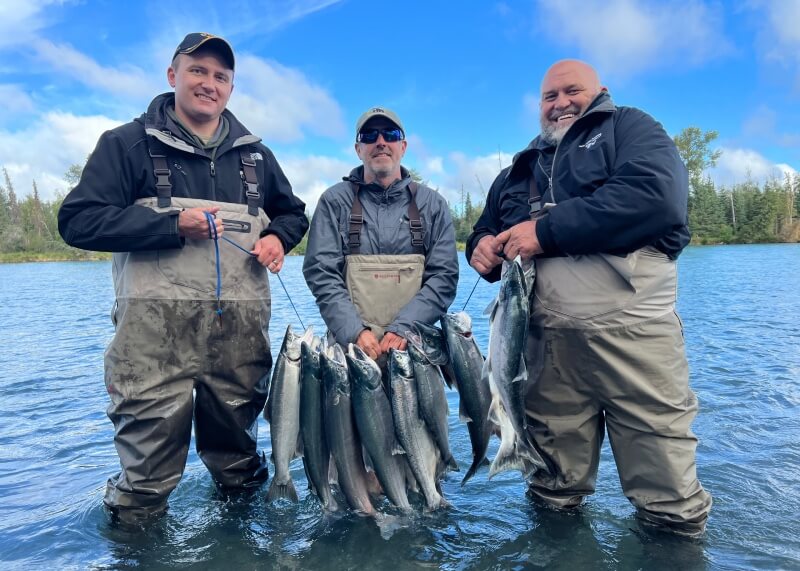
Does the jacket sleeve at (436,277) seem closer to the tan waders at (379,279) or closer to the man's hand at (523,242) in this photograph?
the tan waders at (379,279)

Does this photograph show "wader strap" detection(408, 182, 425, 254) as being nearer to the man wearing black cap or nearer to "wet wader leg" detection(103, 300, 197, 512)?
the man wearing black cap

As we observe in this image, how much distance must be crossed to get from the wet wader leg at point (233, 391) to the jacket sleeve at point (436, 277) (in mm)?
1235

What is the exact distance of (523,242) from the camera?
4109 mm

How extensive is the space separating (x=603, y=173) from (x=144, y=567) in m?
A: 4.84

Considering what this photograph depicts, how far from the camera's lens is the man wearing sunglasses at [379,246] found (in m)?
4.89

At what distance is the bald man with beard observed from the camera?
3748 millimetres

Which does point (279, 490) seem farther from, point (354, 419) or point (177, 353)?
point (177, 353)

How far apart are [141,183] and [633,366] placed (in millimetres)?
4164

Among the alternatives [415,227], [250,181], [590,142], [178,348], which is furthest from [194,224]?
[590,142]

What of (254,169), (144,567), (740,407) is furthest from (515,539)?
(740,407)

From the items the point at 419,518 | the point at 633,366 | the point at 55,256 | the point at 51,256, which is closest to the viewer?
the point at 633,366

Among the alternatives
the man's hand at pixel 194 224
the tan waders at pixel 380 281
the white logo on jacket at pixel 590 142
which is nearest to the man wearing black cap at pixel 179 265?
the man's hand at pixel 194 224

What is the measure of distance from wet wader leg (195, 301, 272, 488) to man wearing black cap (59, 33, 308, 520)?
0.01 meters

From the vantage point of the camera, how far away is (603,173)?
4.00 m
